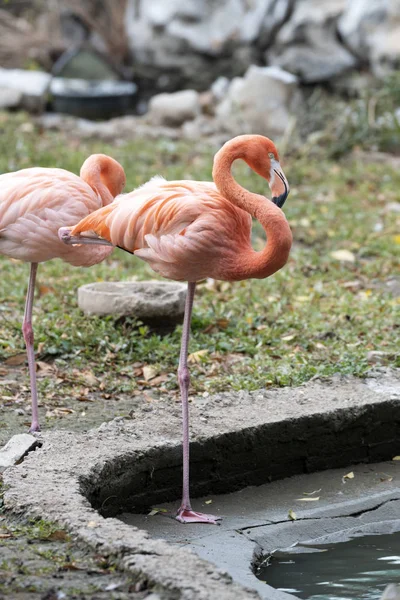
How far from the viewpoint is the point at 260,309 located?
237 inches

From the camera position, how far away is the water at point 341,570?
3.01 metres

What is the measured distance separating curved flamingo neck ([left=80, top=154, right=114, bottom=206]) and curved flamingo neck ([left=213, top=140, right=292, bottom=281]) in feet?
2.93

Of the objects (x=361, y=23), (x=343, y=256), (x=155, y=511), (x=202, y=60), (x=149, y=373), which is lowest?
(x=155, y=511)

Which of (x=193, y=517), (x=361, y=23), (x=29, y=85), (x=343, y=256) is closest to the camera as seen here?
(x=193, y=517)

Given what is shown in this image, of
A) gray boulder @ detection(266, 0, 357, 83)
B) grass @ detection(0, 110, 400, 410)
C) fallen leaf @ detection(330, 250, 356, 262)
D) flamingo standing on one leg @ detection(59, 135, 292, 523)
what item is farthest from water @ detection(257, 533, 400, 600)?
gray boulder @ detection(266, 0, 357, 83)

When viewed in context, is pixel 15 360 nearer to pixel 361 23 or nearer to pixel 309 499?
pixel 309 499

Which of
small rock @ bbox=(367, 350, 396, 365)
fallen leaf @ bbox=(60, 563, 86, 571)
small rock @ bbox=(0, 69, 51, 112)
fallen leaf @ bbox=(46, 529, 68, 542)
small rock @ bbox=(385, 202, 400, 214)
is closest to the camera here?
fallen leaf @ bbox=(60, 563, 86, 571)

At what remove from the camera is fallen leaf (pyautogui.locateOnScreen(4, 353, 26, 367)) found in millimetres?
5164

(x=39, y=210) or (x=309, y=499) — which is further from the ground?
(x=39, y=210)

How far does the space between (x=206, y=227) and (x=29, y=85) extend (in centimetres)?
1011

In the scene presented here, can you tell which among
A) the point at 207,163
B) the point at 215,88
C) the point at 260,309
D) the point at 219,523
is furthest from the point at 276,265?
the point at 215,88

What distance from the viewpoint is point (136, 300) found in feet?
17.6

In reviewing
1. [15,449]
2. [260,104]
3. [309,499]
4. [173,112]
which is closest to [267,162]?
[309,499]

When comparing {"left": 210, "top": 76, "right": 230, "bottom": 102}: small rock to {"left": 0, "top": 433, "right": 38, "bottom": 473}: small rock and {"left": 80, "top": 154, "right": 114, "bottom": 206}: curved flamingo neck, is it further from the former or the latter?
{"left": 0, "top": 433, "right": 38, "bottom": 473}: small rock
